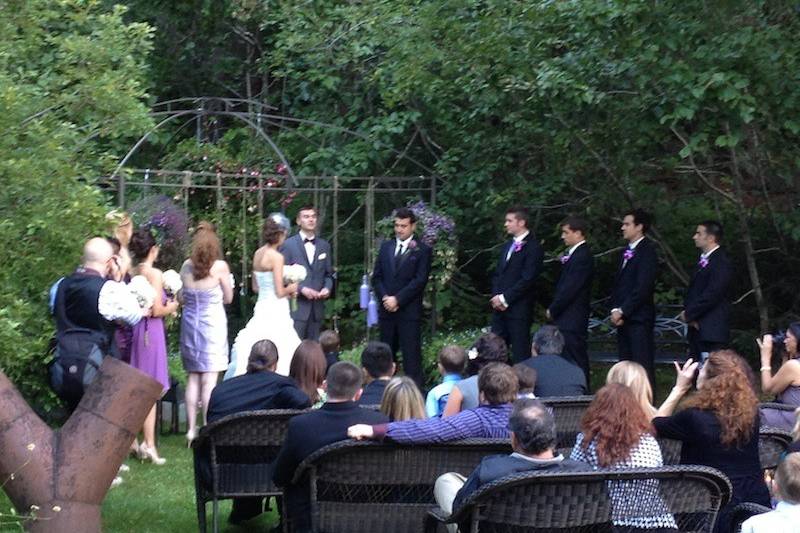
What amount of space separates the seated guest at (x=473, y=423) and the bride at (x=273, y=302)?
486cm

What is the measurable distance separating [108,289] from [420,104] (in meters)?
6.68

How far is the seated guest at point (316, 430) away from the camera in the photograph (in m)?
5.91

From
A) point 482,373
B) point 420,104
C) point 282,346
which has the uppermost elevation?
point 420,104

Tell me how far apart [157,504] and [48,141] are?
7.53 feet

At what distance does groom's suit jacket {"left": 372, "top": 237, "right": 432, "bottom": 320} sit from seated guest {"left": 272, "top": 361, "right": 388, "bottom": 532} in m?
6.33

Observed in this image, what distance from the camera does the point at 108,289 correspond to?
7.70m

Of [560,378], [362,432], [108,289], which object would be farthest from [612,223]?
[362,432]

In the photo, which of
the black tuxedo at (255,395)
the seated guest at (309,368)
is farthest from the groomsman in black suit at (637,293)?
the black tuxedo at (255,395)

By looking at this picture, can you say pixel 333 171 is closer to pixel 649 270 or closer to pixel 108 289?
pixel 649 270

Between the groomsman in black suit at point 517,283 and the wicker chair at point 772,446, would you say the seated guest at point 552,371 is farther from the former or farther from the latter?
the groomsman in black suit at point 517,283

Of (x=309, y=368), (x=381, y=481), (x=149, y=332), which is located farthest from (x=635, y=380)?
(x=149, y=332)

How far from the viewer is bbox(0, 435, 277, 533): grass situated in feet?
24.8

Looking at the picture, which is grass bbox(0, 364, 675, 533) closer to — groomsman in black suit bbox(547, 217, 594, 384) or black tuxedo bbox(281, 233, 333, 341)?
black tuxedo bbox(281, 233, 333, 341)

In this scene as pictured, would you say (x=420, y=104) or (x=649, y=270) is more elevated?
(x=420, y=104)
